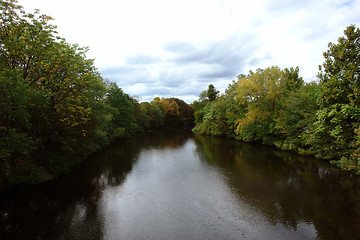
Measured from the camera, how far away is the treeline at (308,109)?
15758 mm

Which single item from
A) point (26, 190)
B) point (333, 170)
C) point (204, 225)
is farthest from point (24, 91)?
point (333, 170)

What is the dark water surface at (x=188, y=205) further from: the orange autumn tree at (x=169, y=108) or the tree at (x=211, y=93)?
the orange autumn tree at (x=169, y=108)

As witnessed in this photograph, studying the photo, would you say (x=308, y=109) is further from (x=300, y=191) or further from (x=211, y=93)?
(x=211, y=93)

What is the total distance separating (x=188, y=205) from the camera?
10812mm

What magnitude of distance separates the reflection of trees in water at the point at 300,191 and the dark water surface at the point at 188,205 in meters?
0.05

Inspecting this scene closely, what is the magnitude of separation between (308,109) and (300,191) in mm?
13161

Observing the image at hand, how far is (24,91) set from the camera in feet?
30.8

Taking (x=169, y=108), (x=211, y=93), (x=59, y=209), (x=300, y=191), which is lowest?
(x=59, y=209)

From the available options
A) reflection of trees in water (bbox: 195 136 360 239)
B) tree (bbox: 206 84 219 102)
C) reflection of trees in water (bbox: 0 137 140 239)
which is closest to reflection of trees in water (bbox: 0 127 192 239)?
reflection of trees in water (bbox: 0 137 140 239)

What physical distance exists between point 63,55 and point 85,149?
36.6 ft

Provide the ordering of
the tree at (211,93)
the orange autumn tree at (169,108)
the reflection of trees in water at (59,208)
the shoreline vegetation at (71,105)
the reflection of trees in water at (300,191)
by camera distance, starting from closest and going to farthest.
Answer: the reflection of trees in water at (59,208) < the reflection of trees in water at (300,191) < the shoreline vegetation at (71,105) < the tree at (211,93) < the orange autumn tree at (169,108)

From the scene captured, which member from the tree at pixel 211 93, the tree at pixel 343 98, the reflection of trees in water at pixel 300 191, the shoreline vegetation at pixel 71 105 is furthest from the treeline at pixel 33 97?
the tree at pixel 211 93

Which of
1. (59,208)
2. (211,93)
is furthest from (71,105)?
(211,93)

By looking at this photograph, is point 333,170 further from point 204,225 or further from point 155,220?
point 155,220
